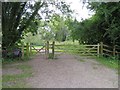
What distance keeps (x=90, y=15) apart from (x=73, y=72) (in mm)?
10720

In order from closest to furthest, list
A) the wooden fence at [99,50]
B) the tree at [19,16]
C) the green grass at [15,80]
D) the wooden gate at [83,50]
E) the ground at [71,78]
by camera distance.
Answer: the green grass at [15,80]
the ground at [71,78]
the tree at [19,16]
the wooden fence at [99,50]
the wooden gate at [83,50]

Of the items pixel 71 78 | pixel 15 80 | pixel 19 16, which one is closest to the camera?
pixel 15 80

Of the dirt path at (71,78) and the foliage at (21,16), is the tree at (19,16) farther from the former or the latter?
the dirt path at (71,78)

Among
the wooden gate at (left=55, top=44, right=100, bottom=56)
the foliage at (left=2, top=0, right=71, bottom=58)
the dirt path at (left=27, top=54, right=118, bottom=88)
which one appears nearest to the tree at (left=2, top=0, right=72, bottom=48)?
the foliage at (left=2, top=0, right=71, bottom=58)

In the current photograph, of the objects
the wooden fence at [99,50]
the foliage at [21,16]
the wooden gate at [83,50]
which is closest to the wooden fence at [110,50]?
the wooden fence at [99,50]

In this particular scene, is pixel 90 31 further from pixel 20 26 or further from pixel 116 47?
pixel 20 26

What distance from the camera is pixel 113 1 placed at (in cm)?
1920

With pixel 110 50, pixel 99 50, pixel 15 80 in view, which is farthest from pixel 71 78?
pixel 110 50

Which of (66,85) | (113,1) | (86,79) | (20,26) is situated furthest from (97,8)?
(66,85)

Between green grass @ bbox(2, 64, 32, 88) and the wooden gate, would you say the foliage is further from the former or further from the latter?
green grass @ bbox(2, 64, 32, 88)

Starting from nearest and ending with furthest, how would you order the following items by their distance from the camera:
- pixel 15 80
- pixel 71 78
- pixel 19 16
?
pixel 15 80 → pixel 71 78 → pixel 19 16

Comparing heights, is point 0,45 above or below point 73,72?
above

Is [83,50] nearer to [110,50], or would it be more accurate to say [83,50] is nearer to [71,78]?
[110,50]

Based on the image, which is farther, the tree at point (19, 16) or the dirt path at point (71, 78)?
the tree at point (19, 16)
